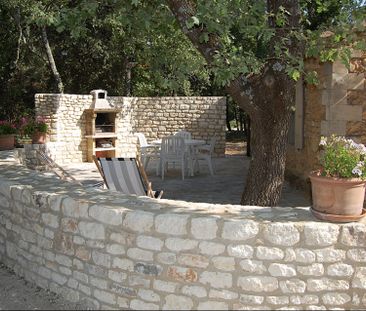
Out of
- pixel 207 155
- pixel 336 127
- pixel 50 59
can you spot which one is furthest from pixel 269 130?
pixel 50 59

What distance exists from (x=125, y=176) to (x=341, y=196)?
3.36m

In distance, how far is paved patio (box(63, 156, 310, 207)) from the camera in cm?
671

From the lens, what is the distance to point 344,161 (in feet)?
9.96

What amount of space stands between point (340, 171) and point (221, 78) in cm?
150

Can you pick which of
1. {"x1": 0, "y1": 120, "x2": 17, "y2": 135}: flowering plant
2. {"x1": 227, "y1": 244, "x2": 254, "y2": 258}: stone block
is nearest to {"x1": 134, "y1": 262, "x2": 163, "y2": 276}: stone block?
{"x1": 227, "y1": 244, "x2": 254, "y2": 258}: stone block

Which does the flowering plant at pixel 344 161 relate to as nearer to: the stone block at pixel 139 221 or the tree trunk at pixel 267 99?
the stone block at pixel 139 221

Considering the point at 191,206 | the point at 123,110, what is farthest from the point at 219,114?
the point at 191,206

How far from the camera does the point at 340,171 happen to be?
304 cm

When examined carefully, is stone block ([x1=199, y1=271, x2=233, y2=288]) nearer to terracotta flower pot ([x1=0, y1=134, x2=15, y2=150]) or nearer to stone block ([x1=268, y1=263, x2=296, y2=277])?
stone block ([x1=268, y1=263, x2=296, y2=277])

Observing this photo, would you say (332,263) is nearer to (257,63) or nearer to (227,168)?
(257,63)

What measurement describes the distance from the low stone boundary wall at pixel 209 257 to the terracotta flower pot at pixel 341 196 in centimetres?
11

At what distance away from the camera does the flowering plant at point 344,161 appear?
301 cm

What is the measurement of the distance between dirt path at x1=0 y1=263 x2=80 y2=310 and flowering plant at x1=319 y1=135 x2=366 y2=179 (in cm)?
219

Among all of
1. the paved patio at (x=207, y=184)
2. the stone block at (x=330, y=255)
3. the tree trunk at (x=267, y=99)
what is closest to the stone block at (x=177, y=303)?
the stone block at (x=330, y=255)
